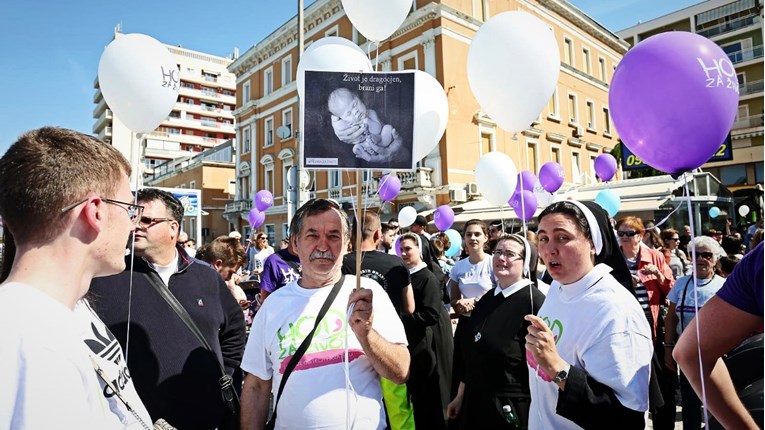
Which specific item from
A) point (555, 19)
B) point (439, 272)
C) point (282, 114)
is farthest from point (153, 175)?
point (439, 272)

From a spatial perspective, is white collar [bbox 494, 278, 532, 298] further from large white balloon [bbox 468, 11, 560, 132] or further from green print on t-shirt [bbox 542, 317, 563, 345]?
large white balloon [bbox 468, 11, 560, 132]

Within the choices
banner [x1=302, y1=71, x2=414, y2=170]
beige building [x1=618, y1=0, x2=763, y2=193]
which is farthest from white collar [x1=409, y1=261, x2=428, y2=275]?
beige building [x1=618, y1=0, x2=763, y2=193]

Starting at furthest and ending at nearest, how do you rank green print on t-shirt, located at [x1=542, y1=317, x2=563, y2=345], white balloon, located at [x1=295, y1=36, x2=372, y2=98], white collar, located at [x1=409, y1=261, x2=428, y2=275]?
white collar, located at [x1=409, y1=261, x2=428, y2=275] → white balloon, located at [x1=295, y1=36, x2=372, y2=98] → green print on t-shirt, located at [x1=542, y1=317, x2=563, y2=345]

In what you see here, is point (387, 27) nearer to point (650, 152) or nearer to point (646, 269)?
point (650, 152)

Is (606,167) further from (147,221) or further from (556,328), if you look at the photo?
(147,221)

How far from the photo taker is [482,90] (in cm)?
293

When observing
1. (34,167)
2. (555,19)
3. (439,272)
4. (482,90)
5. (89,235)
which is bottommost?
(439,272)

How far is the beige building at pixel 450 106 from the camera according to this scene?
61.9 ft

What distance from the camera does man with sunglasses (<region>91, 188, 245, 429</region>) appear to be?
2045 millimetres

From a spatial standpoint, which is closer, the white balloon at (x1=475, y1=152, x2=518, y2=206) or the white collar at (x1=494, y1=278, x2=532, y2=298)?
the white collar at (x1=494, y1=278, x2=532, y2=298)

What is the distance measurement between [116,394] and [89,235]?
16.5 inches

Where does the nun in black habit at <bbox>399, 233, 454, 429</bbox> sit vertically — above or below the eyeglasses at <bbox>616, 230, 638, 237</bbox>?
below

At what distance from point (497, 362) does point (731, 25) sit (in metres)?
42.8

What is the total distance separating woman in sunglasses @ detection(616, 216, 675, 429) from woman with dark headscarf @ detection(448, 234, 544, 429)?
4.77ft
